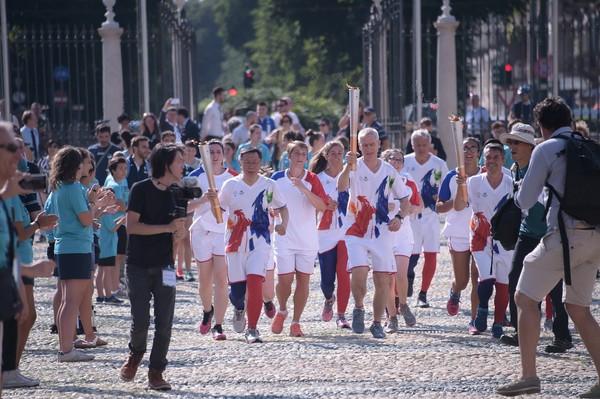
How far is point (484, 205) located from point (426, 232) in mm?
2072

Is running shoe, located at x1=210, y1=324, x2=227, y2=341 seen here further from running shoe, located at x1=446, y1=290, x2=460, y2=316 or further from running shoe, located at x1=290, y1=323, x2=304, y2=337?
running shoe, located at x1=446, y1=290, x2=460, y2=316

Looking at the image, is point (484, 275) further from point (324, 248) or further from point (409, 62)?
point (409, 62)

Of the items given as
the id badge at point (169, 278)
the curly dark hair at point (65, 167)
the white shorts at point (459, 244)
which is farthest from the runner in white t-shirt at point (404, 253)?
the id badge at point (169, 278)

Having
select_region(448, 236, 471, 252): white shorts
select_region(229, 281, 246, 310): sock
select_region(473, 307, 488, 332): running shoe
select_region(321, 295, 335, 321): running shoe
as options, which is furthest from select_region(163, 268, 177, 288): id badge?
select_region(448, 236, 471, 252): white shorts

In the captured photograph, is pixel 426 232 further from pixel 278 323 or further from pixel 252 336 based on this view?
pixel 252 336

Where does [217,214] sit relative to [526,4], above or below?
below

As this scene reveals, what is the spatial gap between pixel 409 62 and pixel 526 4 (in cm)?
886

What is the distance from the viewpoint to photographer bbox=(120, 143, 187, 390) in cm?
916

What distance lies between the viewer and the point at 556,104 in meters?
8.98

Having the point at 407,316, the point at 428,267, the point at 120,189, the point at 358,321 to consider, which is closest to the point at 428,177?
the point at 428,267

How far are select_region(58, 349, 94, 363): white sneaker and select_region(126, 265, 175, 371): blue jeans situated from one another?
1.50 metres

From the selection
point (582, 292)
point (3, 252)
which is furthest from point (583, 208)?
point (3, 252)

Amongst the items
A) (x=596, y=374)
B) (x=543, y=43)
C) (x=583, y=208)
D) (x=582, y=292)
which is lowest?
(x=596, y=374)

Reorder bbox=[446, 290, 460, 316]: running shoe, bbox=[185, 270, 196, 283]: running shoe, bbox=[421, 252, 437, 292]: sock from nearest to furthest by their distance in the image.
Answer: bbox=[446, 290, 460, 316]: running shoe, bbox=[421, 252, 437, 292]: sock, bbox=[185, 270, 196, 283]: running shoe
